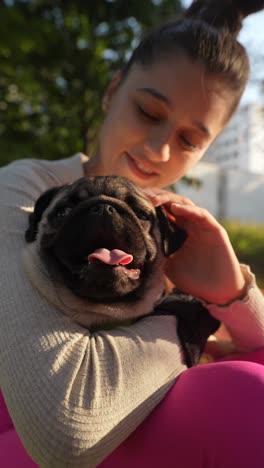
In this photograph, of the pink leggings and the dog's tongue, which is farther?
the dog's tongue

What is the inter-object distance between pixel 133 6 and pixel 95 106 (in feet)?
5.06

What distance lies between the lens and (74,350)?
39.7 inches

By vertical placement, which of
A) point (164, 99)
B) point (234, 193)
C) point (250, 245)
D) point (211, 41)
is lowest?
point (234, 193)

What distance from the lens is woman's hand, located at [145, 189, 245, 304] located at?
1.34 metres

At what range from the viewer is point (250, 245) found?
9.46m

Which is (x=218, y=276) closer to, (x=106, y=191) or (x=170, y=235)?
(x=170, y=235)

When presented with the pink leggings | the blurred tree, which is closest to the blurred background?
the blurred tree

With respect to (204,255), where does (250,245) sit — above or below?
below

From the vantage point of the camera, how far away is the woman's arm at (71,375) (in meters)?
0.91

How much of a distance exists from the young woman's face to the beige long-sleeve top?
2.28ft

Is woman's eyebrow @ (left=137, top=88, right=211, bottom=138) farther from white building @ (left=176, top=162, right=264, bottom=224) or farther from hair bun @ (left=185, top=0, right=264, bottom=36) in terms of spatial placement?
white building @ (left=176, top=162, right=264, bottom=224)

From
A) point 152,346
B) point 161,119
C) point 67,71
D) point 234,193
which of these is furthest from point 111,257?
point 234,193

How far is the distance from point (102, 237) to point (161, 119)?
2.16 feet

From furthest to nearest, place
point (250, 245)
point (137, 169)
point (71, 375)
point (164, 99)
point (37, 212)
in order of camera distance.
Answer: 1. point (250, 245)
2. point (137, 169)
3. point (164, 99)
4. point (37, 212)
5. point (71, 375)
